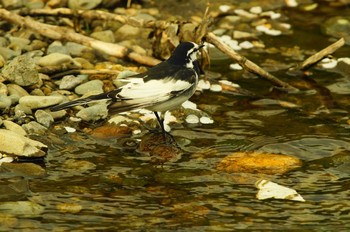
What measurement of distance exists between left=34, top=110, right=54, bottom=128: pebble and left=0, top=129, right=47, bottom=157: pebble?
922mm

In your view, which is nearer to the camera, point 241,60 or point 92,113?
point 92,113

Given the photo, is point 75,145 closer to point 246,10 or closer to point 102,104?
point 102,104

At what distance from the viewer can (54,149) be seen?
984 centimetres

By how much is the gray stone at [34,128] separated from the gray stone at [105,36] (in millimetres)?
3494

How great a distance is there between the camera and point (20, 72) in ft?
35.9

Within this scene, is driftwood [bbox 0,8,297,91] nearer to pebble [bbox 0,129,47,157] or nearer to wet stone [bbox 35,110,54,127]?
wet stone [bbox 35,110,54,127]

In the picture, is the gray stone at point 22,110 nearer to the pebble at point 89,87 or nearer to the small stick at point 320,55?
the pebble at point 89,87

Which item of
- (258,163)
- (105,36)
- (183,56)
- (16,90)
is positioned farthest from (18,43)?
(258,163)

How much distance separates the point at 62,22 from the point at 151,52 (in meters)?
1.81

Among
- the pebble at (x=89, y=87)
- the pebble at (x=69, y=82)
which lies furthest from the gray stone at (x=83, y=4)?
the pebble at (x=89, y=87)

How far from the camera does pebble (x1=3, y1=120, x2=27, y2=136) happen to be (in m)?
9.84

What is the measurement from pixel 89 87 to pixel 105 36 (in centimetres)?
229

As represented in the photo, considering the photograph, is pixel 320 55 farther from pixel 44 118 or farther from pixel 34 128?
pixel 34 128

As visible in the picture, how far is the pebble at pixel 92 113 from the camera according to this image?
1069 cm
